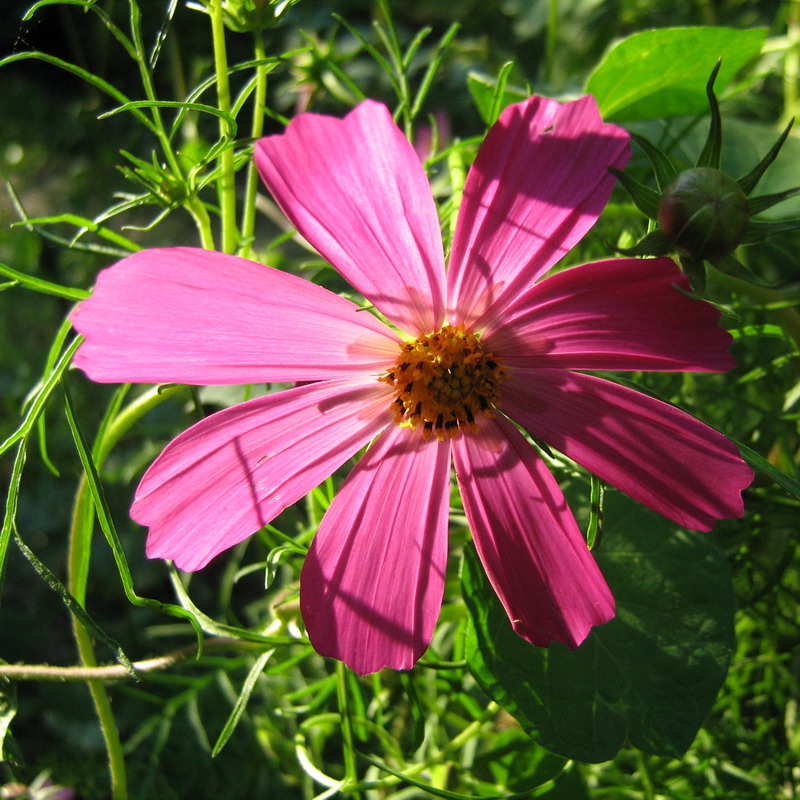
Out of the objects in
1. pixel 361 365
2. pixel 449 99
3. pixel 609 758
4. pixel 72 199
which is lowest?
pixel 609 758

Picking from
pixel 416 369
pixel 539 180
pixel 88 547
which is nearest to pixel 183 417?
pixel 88 547

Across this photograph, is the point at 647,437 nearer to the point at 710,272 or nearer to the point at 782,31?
the point at 710,272

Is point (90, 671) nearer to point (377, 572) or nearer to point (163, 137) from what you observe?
point (377, 572)

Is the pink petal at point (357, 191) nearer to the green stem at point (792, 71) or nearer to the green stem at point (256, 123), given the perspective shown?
the green stem at point (256, 123)

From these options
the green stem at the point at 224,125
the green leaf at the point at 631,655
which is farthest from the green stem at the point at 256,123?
the green leaf at the point at 631,655

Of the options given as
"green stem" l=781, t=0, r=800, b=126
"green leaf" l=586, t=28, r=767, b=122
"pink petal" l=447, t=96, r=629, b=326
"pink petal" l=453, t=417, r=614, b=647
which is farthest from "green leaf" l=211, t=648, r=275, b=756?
"green stem" l=781, t=0, r=800, b=126

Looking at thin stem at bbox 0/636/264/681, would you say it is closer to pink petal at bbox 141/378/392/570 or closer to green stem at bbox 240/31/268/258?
pink petal at bbox 141/378/392/570

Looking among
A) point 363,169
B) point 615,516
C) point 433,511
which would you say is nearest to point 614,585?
point 615,516

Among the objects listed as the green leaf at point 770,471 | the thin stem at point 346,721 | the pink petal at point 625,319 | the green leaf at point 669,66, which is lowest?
the thin stem at point 346,721
